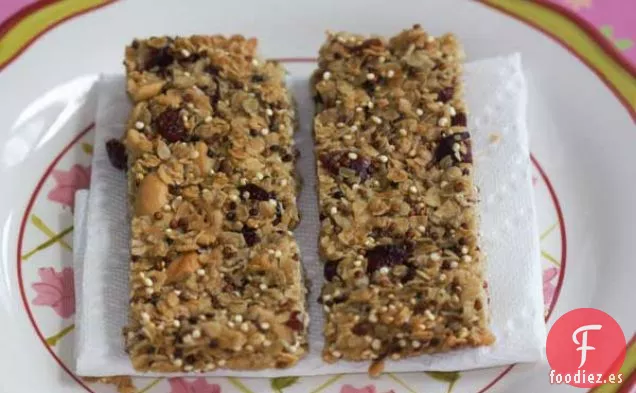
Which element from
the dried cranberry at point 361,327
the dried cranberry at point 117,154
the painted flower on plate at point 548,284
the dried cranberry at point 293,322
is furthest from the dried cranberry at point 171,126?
the painted flower on plate at point 548,284

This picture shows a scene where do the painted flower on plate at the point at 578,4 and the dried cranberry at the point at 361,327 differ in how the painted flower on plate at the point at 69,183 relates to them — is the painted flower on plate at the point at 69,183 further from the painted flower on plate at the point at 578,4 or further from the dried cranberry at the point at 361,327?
the painted flower on plate at the point at 578,4

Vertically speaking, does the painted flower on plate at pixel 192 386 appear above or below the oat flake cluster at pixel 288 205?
below

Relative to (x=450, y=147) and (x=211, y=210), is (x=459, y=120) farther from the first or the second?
(x=211, y=210)

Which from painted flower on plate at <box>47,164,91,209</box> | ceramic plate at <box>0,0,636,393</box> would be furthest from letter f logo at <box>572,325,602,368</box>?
painted flower on plate at <box>47,164,91,209</box>

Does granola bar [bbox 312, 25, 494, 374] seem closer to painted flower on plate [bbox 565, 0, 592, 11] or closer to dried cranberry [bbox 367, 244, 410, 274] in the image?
dried cranberry [bbox 367, 244, 410, 274]

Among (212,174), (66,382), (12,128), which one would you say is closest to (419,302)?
(212,174)

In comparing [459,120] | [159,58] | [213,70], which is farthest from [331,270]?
[159,58]

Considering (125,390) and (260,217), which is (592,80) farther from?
(125,390)
